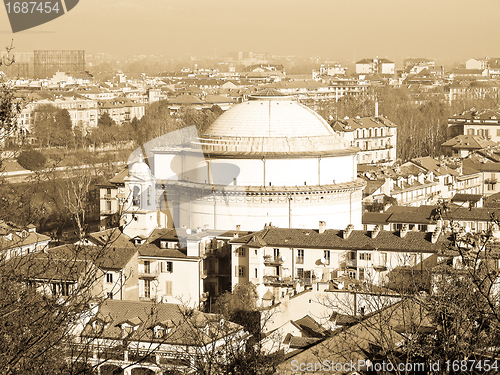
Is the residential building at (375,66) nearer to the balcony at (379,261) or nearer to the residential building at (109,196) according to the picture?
the residential building at (109,196)

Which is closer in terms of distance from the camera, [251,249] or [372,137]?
[251,249]

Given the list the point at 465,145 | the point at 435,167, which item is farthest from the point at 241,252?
the point at 465,145

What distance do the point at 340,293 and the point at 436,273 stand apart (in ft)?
5.03

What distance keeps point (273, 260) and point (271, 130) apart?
5.22 meters

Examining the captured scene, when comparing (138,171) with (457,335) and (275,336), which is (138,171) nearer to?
(275,336)

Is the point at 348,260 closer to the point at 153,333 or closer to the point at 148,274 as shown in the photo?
the point at 148,274

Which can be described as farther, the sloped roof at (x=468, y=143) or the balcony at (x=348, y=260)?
the sloped roof at (x=468, y=143)

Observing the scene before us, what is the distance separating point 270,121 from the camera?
71.0ft

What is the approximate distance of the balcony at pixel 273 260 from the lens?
654 inches

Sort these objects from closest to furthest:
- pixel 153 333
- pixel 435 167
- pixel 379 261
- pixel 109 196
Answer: pixel 153 333 → pixel 379 261 → pixel 109 196 → pixel 435 167

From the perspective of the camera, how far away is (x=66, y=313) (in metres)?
6.11

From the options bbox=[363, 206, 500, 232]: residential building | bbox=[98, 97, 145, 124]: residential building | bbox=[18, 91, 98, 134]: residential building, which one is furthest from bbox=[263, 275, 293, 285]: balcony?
bbox=[98, 97, 145, 124]: residential building

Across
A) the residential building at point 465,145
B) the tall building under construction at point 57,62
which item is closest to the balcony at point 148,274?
the residential building at point 465,145

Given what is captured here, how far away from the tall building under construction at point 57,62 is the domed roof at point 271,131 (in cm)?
5028
